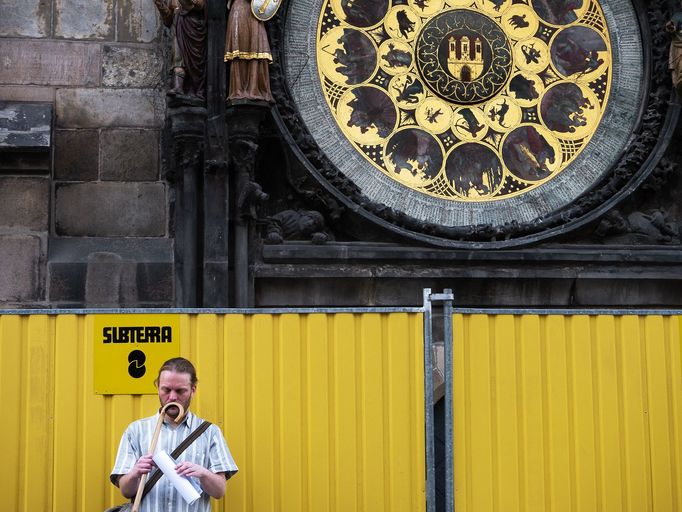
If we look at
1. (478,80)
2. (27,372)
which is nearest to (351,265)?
(478,80)

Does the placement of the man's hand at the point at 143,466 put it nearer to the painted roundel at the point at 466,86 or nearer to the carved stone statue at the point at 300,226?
the carved stone statue at the point at 300,226

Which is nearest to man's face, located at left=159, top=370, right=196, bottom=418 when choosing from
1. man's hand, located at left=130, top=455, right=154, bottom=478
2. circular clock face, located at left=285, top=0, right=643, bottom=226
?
man's hand, located at left=130, top=455, right=154, bottom=478

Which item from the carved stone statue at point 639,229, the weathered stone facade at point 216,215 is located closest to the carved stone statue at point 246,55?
the weathered stone facade at point 216,215

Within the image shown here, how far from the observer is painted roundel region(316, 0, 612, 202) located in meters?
10.5

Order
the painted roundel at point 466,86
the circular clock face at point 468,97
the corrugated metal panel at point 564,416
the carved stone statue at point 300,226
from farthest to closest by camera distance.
→ the painted roundel at point 466,86, the circular clock face at point 468,97, the carved stone statue at point 300,226, the corrugated metal panel at point 564,416

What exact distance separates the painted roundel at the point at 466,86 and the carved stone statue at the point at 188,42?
1.07 m

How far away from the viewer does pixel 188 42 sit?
985 centimetres

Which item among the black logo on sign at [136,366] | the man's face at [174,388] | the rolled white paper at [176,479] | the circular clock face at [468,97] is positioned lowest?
the rolled white paper at [176,479]

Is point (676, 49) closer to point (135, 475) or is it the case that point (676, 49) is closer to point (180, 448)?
point (180, 448)

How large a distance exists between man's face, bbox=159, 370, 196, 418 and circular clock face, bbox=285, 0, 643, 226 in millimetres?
4638

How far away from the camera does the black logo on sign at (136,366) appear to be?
684 centimetres

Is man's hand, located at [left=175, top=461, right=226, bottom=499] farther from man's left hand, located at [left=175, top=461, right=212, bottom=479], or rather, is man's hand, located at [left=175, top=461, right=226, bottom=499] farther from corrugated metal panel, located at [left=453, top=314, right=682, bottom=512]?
corrugated metal panel, located at [left=453, top=314, right=682, bottom=512]

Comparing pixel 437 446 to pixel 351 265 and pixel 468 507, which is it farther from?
pixel 351 265

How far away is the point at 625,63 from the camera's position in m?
10.9
